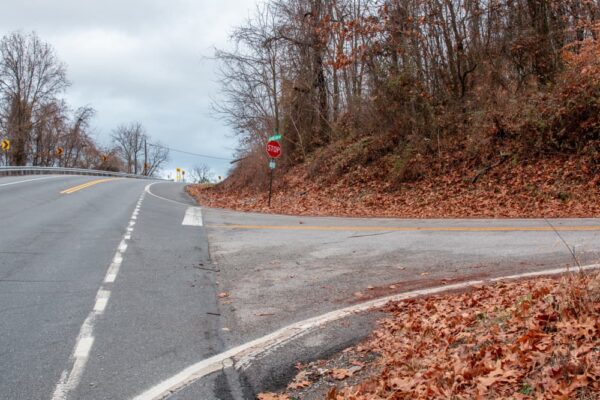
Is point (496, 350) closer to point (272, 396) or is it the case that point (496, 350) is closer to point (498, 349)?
point (498, 349)

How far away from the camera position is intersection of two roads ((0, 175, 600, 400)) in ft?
17.1

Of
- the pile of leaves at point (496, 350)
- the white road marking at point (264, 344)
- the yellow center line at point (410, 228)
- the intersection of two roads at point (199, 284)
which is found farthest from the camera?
the yellow center line at point (410, 228)

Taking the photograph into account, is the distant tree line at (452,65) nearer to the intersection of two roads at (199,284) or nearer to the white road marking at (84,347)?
the intersection of two roads at (199,284)

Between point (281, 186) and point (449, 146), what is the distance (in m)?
9.44

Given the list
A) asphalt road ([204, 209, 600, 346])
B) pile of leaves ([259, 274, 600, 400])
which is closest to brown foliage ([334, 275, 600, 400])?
pile of leaves ([259, 274, 600, 400])

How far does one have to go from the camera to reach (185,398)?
4.71 metres

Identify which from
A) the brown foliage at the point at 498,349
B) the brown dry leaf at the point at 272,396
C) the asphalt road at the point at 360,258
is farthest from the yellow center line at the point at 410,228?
the brown dry leaf at the point at 272,396

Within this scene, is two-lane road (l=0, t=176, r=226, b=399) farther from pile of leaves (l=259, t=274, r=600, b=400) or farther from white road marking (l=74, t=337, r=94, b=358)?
pile of leaves (l=259, t=274, r=600, b=400)

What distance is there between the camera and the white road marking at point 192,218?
645 inches

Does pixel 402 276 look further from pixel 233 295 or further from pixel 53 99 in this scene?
pixel 53 99

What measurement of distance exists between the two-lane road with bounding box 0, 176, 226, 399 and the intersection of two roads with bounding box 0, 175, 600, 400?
21 millimetres

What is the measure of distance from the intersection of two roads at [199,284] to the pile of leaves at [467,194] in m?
2.75

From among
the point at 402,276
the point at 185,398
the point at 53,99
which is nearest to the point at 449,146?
the point at 402,276

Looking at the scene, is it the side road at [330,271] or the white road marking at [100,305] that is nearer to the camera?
the side road at [330,271]
